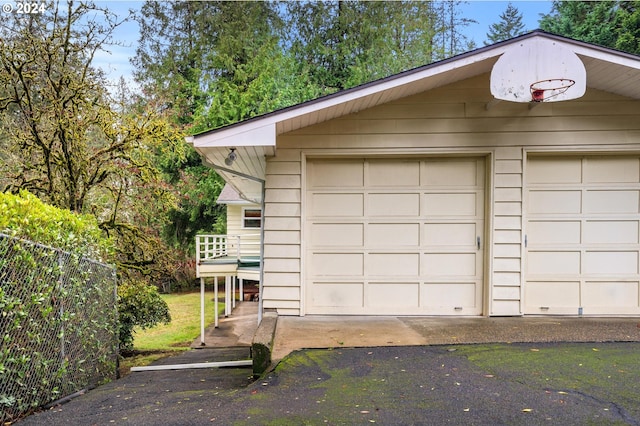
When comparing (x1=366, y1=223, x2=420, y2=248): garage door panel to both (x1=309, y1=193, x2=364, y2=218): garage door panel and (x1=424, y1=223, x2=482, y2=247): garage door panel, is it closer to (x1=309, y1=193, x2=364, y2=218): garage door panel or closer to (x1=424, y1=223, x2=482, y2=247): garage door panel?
(x1=424, y1=223, x2=482, y2=247): garage door panel

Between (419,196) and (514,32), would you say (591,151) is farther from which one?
(514,32)

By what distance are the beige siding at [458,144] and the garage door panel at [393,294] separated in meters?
0.94

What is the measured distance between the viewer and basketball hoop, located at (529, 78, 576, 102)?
→ 448 centimetres

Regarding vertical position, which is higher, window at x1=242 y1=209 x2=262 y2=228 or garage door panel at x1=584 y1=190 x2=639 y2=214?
garage door panel at x1=584 y1=190 x2=639 y2=214

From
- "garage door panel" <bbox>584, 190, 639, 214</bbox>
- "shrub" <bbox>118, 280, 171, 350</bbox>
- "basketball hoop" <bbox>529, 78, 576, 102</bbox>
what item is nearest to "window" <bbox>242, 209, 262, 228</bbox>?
"shrub" <bbox>118, 280, 171, 350</bbox>

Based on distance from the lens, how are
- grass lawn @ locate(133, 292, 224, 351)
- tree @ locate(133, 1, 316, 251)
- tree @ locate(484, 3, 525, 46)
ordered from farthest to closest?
tree @ locate(484, 3, 525, 46)
tree @ locate(133, 1, 316, 251)
grass lawn @ locate(133, 292, 224, 351)

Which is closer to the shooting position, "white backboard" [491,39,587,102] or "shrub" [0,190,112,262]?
"shrub" [0,190,112,262]

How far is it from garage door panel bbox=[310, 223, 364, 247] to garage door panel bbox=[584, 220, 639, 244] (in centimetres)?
301

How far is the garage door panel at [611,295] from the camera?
5.41 m

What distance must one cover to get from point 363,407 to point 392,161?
3.41 m

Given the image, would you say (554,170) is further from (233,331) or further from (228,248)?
(228,248)

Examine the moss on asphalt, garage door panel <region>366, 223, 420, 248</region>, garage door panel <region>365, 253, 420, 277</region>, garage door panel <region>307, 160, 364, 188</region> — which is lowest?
the moss on asphalt

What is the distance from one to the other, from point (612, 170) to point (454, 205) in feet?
6.90

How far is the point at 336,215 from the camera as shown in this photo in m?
5.54
